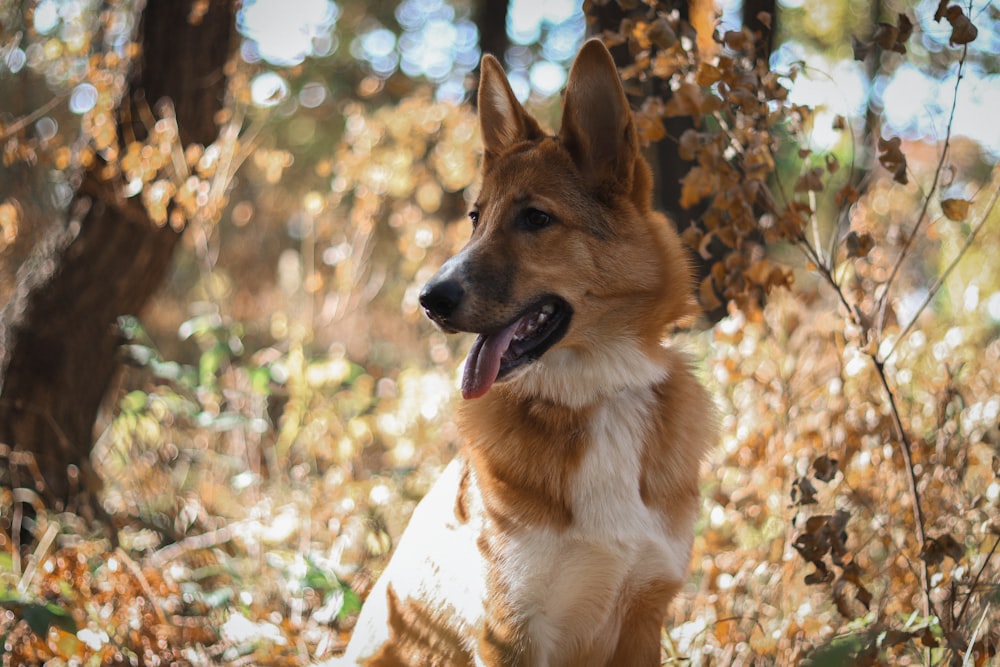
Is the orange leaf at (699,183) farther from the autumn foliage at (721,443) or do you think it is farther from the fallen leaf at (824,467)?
the fallen leaf at (824,467)

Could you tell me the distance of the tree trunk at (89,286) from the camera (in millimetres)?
4832

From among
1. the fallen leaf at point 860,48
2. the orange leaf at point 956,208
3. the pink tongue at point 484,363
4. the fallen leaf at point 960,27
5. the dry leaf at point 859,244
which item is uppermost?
the fallen leaf at point 960,27

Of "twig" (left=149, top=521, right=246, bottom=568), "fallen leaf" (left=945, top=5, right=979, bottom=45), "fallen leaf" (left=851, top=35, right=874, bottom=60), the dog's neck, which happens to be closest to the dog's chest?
the dog's neck

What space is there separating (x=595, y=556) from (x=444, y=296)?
33.9 inches

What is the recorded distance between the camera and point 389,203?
315 inches

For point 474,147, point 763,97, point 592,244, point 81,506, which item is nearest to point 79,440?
point 81,506

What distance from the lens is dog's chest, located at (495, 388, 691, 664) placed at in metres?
2.43

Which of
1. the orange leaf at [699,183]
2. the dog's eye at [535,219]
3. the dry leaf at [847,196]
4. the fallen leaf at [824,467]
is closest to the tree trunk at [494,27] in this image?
the orange leaf at [699,183]

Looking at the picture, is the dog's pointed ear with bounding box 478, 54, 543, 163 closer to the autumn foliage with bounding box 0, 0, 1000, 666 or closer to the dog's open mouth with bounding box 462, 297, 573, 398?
the autumn foliage with bounding box 0, 0, 1000, 666

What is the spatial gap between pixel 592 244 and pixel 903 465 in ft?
5.85

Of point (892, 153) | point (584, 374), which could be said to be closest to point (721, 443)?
point (584, 374)

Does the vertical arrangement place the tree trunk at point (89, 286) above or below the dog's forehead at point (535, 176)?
below

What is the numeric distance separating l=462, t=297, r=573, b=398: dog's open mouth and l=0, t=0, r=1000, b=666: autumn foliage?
2.47 feet

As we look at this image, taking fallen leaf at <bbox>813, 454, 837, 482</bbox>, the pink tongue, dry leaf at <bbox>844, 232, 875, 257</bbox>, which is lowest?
fallen leaf at <bbox>813, 454, 837, 482</bbox>
